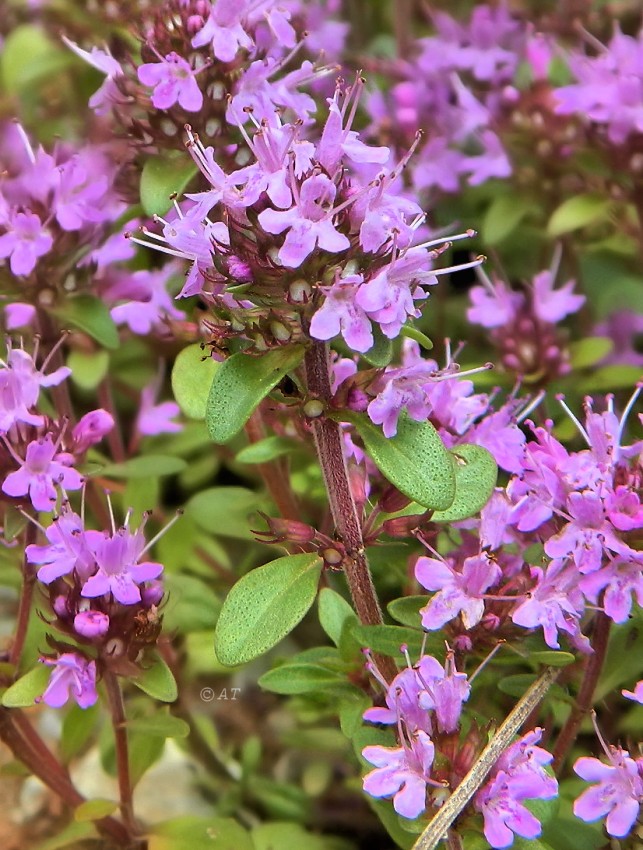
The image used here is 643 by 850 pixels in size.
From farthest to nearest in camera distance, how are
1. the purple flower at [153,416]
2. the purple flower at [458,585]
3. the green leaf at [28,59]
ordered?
1. the green leaf at [28,59]
2. the purple flower at [153,416]
3. the purple flower at [458,585]

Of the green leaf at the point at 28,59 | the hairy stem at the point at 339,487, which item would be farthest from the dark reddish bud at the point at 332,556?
the green leaf at the point at 28,59

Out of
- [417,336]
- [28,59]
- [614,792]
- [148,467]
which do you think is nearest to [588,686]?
[614,792]

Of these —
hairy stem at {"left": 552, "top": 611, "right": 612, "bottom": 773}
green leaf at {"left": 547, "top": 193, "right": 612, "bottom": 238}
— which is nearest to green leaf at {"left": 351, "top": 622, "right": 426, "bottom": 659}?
hairy stem at {"left": 552, "top": 611, "right": 612, "bottom": 773}

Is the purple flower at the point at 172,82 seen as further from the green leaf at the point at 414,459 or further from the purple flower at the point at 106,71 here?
the green leaf at the point at 414,459

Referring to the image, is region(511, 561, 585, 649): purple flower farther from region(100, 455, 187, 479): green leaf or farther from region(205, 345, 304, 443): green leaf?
region(100, 455, 187, 479): green leaf

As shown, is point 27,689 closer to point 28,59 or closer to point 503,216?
point 503,216

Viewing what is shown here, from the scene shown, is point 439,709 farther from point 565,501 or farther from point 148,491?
point 148,491

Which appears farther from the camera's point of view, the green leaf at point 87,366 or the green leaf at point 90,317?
the green leaf at point 87,366

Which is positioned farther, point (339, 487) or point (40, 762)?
point (40, 762)
